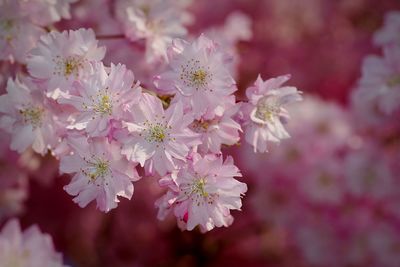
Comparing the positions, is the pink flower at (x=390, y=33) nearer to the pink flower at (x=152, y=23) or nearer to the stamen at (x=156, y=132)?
the pink flower at (x=152, y=23)

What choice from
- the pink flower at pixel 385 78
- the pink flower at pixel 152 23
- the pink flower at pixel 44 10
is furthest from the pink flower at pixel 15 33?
the pink flower at pixel 385 78

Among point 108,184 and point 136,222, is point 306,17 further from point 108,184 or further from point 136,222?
point 108,184

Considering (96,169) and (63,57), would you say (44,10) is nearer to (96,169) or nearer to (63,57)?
(63,57)

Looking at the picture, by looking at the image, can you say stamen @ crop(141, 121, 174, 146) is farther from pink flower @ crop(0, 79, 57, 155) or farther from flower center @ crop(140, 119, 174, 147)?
pink flower @ crop(0, 79, 57, 155)

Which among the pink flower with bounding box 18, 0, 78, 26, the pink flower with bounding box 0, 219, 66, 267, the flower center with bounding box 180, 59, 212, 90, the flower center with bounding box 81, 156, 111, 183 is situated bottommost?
the pink flower with bounding box 0, 219, 66, 267

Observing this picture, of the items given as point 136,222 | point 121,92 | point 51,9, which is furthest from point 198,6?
point 121,92

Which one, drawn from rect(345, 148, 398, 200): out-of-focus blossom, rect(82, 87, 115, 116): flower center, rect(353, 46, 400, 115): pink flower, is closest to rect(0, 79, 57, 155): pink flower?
rect(82, 87, 115, 116): flower center
